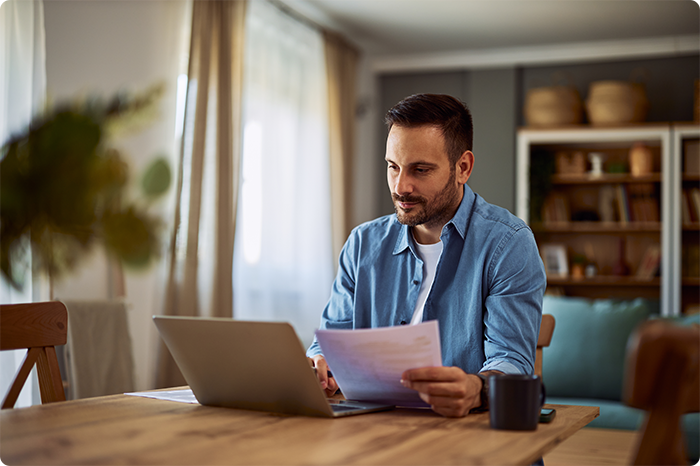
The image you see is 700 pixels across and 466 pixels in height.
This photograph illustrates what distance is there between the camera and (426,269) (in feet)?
5.08

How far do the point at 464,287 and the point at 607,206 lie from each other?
4.17 meters

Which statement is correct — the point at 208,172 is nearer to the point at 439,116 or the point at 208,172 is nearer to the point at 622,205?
the point at 439,116

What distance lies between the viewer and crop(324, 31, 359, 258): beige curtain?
4.87 m

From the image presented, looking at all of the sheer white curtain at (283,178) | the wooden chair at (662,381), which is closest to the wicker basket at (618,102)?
the sheer white curtain at (283,178)

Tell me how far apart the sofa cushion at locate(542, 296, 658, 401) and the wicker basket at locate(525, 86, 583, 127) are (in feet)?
6.97

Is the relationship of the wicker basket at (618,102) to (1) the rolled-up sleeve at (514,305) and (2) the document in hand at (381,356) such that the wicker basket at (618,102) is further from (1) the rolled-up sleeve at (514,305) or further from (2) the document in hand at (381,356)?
(2) the document in hand at (381,356)

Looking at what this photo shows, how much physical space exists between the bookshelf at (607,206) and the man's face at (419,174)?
3813 mm

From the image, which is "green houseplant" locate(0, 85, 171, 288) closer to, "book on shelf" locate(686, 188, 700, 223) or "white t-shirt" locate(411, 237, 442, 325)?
"white t-shirt" locate(411, 237, 442, 325)

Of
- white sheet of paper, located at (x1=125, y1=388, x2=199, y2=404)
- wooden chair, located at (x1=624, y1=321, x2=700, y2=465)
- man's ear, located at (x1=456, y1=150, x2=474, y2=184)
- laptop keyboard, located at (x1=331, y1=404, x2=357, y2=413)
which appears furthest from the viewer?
man's ear, located at (x1=456, y1=150, x2=474, y2=184)

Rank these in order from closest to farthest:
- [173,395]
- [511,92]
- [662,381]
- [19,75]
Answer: [662,381]
[173,395]
[19,75]
[511,92]

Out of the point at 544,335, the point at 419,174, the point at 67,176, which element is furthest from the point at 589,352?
the point at 67,176

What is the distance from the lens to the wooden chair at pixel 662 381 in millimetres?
644

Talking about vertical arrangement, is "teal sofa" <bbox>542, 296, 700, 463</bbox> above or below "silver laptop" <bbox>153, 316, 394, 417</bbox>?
below

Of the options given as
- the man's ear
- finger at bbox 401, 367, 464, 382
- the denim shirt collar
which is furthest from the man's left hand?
the man's ear
